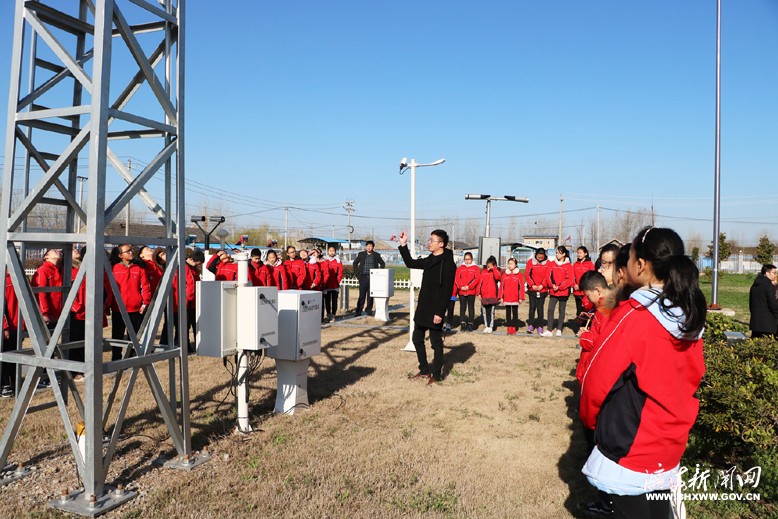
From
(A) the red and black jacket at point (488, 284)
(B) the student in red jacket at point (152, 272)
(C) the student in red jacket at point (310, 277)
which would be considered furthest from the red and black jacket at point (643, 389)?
(C) the student in red jacket at point (310, 277)

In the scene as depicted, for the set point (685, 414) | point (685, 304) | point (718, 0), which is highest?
point (718, 0)

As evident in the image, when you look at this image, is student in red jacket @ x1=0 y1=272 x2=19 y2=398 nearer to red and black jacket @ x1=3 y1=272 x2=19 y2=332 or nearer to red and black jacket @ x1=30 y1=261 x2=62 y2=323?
red and black jacket @ x1=3 y1=272 x2=19 y2=332

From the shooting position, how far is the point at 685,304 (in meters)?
2.36

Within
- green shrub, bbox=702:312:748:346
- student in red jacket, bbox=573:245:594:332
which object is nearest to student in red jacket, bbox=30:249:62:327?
green shrub, bbox=702:312:748:346

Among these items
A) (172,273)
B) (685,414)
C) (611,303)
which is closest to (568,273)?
(611,303)

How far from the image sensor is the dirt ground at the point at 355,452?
4273 millimetres

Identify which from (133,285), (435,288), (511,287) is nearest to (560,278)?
(511,287)

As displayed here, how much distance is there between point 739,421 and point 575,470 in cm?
142

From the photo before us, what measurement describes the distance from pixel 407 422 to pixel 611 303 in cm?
274

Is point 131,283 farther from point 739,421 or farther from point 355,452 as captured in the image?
point 739,421

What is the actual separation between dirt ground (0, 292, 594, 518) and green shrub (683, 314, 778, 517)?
1084 millimetres

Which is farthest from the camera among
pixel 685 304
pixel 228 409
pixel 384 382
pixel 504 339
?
pixel 504 339

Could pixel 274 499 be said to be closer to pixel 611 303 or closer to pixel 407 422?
pixel 407 422

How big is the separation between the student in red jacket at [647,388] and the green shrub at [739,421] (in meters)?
2.24
